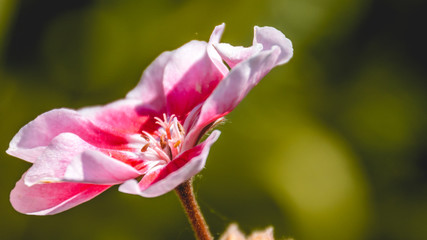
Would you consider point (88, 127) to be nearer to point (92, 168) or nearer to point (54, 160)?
point (54, 160)

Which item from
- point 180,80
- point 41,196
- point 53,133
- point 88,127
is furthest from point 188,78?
point 41,196

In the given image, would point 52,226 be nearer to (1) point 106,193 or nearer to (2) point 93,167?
(1) point 106,193

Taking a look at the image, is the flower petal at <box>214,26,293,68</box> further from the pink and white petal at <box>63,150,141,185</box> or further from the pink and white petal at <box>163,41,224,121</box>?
the pink and white petal at <box>63,150,141,185</box>

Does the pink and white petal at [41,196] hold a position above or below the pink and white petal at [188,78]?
below

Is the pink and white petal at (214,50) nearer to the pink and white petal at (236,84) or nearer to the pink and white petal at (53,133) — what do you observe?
the pink and white petal at (236,84)

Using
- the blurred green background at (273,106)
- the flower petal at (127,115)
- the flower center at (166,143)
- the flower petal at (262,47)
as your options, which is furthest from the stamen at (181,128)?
the blurred green background at (273,106)
